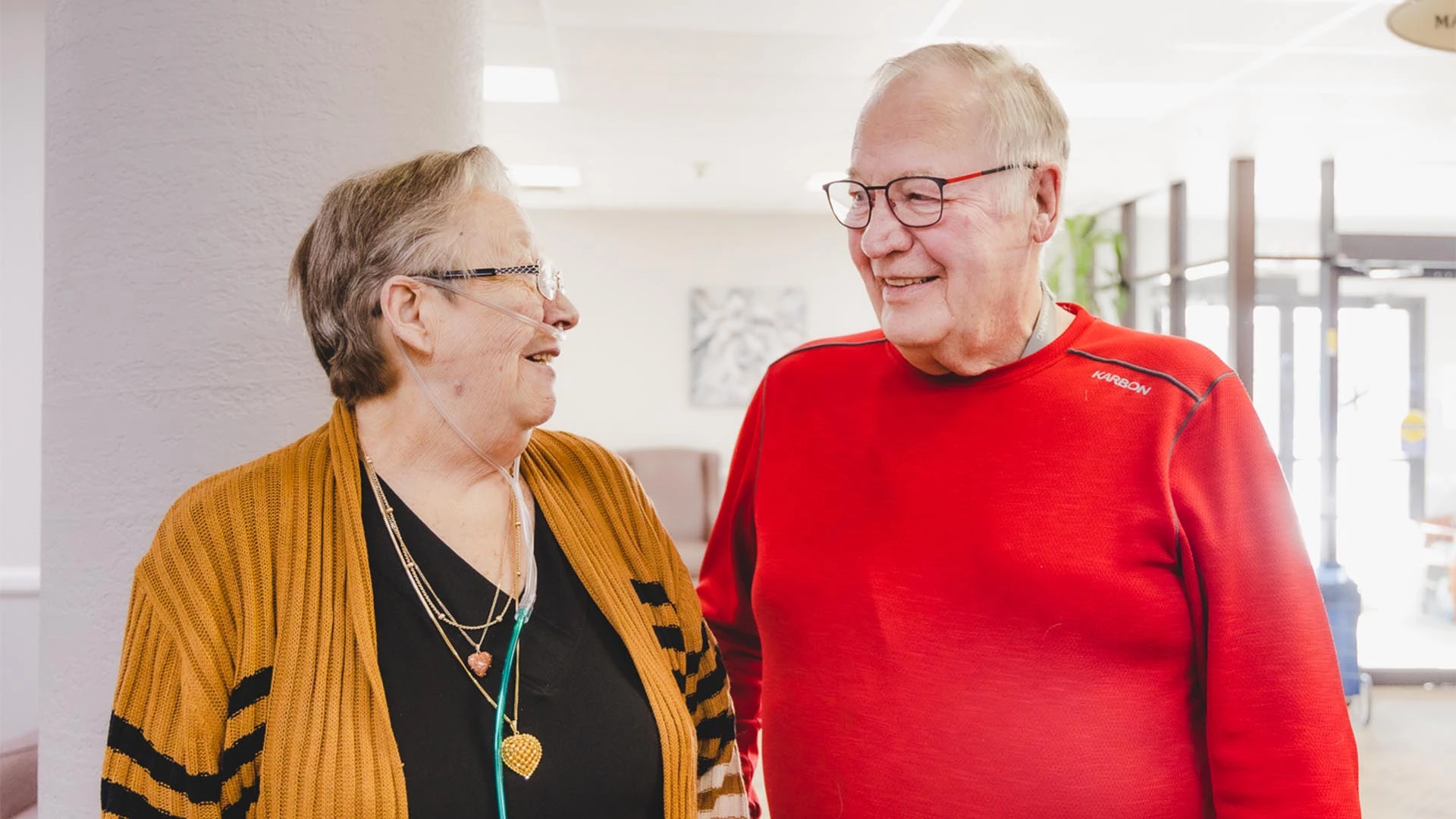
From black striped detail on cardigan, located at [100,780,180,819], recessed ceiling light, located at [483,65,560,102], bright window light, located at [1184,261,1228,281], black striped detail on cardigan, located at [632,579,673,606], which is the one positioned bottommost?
black striped detail on cardigan, located at [100,780,180,819]

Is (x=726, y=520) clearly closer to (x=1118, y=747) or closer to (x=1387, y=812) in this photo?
(x=1118, y=747)

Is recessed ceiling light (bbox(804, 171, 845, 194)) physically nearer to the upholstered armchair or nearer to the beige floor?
the upholstered armchair

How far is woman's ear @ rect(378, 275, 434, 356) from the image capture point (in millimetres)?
1220

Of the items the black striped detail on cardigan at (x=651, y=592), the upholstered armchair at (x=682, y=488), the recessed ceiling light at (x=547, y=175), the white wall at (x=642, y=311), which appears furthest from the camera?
the white wall at (x=642, y=311)

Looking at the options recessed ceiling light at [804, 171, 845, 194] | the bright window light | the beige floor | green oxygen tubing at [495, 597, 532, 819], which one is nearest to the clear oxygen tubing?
green oxygen tubing at [495, 597, 532, 819]

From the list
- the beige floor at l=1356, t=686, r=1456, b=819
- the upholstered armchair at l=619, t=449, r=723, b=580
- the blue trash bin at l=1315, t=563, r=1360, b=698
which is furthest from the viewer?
the upholstered armchair at l=619, t=449, r=723, b=580

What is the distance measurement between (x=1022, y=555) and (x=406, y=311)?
0.80 meters

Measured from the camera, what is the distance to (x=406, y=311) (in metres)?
1.23

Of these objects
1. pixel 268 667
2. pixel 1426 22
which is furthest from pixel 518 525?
pixel 1426 22

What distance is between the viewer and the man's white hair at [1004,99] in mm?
1258

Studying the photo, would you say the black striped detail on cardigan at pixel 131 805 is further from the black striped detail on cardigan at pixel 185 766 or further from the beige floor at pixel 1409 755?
the beige floor at pixel 1409 755

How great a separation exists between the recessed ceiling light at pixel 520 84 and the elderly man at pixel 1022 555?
10.3 ft

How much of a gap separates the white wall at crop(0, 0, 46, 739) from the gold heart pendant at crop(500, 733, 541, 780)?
264 cm

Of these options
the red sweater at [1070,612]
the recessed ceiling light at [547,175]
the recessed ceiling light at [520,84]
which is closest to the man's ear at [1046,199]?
the red sweater at [1070,612]
